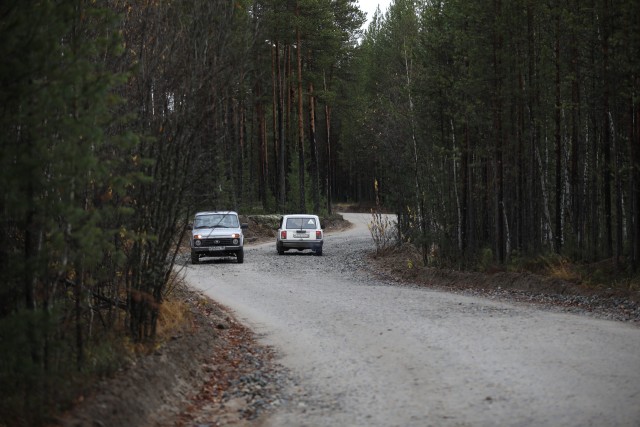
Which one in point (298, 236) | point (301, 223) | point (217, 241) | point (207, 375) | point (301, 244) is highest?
point (301, 223)

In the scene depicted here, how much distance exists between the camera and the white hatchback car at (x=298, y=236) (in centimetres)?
3253

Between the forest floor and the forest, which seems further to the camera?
the forest floor

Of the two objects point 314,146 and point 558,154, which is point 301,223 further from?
point 314,146

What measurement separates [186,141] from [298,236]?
2324 centimetres

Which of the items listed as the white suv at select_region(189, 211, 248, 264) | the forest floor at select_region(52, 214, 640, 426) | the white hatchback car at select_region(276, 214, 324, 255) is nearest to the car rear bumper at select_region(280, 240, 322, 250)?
the white hatchback car at select_region(276, 214, 324, 255)

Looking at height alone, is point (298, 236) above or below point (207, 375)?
above

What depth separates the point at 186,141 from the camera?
9453 mm

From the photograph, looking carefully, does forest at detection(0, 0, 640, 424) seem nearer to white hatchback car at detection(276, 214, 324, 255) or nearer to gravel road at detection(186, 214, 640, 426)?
gravel road at detection(186, 214, 640, 426)

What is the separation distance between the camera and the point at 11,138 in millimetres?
6105

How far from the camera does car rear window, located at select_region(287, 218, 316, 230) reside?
33.0 meters

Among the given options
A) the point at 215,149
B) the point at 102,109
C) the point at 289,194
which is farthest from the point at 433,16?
the point at 289,194

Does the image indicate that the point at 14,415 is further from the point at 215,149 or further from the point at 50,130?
the point at 215,149

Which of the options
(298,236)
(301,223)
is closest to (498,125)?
(298,236)

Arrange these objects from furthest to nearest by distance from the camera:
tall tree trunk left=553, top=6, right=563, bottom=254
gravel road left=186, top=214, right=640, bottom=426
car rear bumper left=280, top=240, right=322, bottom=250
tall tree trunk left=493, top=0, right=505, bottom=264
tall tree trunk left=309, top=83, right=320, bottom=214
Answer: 1. tall tree trunk left=309, top=83, right=320, bottom=214
2. car rear bumper left=280, top=240, right=322, bottom=250
3. tall tree trunk left=493, top=0, right=505, bottom=264
4. tall tree trunk left=553, top=6, right=563, bottom=254
5. gravel road left=186, top=214, right=640, bottom=426
